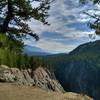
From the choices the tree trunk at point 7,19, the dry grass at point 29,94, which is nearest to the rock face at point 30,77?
the dry grass at point 29,94

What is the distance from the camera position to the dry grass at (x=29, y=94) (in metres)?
13.9

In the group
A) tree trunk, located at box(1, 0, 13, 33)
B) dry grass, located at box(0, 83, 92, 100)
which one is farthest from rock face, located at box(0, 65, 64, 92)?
tree trunk, located at box(1, 0, 13, 33)

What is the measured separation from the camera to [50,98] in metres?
13.9

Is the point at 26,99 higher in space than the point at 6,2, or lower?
lower

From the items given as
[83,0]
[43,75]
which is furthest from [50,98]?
[83,0]

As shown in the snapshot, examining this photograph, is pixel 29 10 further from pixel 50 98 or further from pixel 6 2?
pixel 50 98

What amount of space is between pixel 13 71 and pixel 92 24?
40.2ft

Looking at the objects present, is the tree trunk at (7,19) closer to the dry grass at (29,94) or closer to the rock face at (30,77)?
the rock face at (30,77)

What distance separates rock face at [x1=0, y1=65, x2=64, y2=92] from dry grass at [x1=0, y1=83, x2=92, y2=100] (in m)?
1.38

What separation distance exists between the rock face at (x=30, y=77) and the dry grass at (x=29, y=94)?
54.5 inches

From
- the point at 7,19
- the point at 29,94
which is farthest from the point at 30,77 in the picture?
the point at 7,19

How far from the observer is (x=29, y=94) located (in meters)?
14.5

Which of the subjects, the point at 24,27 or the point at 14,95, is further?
the point at 24,27

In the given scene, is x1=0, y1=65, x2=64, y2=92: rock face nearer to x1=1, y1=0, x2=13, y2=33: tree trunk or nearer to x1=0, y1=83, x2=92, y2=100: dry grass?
x1=0, y1=83, x2=92, y2=100: dry grass
